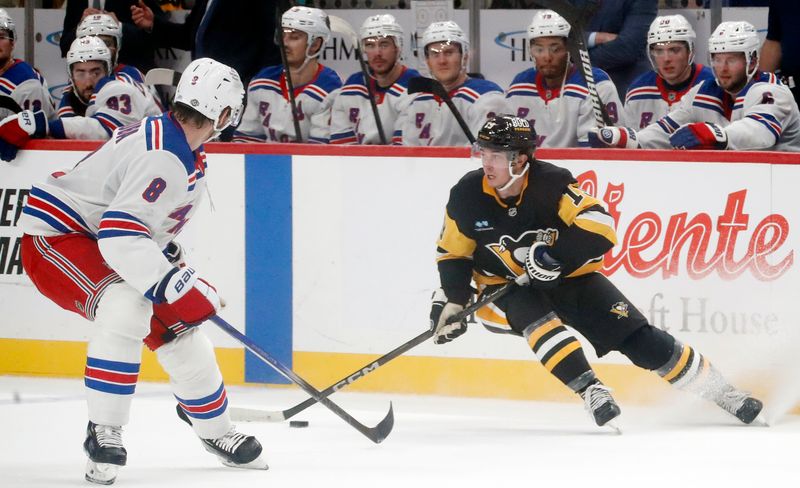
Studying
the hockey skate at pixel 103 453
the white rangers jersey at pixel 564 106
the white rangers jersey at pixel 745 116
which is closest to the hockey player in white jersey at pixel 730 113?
the white rangers jersey at pixel 745 116

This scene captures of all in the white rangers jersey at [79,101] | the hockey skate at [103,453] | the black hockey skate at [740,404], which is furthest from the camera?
the white rangers jersey at [79,101]

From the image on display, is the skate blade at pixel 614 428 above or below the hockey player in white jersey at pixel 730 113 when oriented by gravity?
below

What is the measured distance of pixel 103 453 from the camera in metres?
3.70

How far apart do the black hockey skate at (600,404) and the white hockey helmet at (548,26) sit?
1.64m

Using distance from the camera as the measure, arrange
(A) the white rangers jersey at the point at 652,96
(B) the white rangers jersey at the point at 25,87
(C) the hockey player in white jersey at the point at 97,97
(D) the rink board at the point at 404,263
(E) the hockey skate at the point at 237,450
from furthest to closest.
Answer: (B) the white rangers jersey at the point at 25,87
(C) the hockey player in white jersey at the point at 97,97
(A) the white rangers jersey at the point at 652,96
(D) the rink board at the point at 404,263
(E) the hockey skate at the point at 237,450

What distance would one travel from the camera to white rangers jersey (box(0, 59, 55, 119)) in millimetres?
5996

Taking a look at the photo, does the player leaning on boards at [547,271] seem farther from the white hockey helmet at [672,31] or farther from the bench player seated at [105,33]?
the bench player seated at [105,33]

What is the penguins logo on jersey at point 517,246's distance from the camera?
432cm

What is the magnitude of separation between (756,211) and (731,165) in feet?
0.56

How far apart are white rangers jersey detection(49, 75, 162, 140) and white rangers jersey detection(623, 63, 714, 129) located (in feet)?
6.17

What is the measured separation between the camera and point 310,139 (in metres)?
5.71

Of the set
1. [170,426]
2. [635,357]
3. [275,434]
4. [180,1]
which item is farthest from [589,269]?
[180,1]

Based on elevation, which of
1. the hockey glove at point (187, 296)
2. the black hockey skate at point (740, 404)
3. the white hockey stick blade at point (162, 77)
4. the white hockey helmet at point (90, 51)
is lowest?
the black hockey skate at point (740, 404)

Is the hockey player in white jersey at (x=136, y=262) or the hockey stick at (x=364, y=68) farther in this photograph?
the hockey stick at (x=364, y=68)
